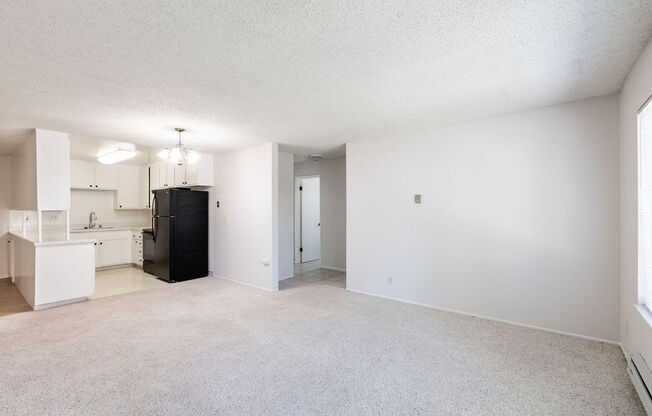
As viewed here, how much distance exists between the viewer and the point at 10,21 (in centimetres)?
168

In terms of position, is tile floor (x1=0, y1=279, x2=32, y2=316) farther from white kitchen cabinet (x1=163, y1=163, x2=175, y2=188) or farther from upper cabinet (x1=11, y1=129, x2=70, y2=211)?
white kitchen cabinet (x1=163, y1=163, x2=175, y2=188)

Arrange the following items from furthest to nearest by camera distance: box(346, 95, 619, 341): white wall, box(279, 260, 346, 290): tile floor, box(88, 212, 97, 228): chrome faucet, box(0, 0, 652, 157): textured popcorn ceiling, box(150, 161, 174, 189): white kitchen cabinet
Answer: box(88, 212, 97, 228): chrome faucet, box(150, 161, 174, 189): white kitchen cabinet, box(279, 260, 346, 290): tile floor, box(346, 95, 619, 341): white wall, box(0, 0, 652, 157): textured popcorn ceiling

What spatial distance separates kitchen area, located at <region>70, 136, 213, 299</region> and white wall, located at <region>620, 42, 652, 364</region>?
5.10 meters

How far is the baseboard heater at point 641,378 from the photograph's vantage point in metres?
1.82

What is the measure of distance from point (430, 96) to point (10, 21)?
299 centimetres

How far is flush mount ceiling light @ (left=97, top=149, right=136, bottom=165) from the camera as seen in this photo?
591cm

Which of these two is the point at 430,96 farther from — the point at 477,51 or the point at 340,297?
the point at 340,297

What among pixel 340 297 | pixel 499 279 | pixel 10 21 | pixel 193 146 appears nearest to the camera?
pixel 10 21

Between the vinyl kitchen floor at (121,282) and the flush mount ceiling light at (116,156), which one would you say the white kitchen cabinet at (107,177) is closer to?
the flush mount ceiling light at (116,156)

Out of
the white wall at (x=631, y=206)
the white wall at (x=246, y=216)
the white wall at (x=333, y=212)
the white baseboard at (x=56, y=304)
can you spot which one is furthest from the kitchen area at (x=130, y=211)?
the white wall at (x=631, y=206)

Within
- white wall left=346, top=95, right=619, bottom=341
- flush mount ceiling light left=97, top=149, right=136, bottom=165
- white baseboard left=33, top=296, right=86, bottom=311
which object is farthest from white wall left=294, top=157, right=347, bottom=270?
white baseboard left=33, top=296, right=86, bottom=311

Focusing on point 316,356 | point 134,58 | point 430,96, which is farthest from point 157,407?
point 430,96

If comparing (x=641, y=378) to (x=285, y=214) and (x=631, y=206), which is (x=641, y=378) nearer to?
(x=631, y=206)

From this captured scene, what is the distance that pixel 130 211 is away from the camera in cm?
741
